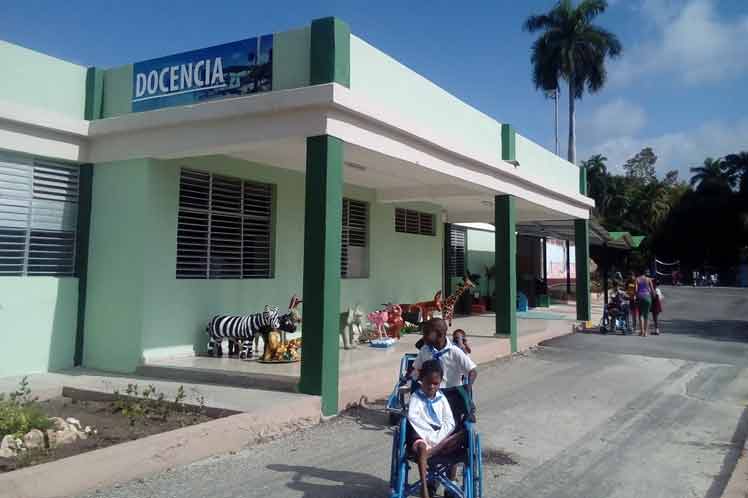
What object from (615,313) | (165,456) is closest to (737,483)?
(165,456)

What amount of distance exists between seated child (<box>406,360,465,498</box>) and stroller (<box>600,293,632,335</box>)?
12.3m

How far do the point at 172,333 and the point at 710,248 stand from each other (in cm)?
5056

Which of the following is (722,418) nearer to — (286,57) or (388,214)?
(286,57)

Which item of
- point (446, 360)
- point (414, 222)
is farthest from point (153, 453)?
point (414, 222)

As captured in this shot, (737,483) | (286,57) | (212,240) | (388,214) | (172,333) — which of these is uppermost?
(286,57)

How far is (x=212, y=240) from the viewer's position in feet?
30.8

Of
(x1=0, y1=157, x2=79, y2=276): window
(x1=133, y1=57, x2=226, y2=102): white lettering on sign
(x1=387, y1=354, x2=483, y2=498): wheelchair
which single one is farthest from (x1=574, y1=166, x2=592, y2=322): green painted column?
(x1=387, y1=354, x2=483, y2=498): wheelchair

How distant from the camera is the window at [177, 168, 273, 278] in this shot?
9.01m

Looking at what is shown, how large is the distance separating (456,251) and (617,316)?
552 cm

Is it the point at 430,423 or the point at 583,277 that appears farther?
the point at 583,277

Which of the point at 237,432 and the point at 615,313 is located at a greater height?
the point at 615,313

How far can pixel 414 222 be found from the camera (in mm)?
15117

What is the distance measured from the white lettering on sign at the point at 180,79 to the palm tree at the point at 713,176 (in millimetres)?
52488

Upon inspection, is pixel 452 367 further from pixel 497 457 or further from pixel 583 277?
pixel 583 277
